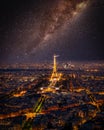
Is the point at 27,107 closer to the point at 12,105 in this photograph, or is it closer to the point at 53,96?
the point at 12,105

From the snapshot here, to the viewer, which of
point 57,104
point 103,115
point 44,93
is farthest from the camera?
point 44,93

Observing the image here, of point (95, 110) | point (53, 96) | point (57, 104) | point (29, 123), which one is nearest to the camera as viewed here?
point (29, 123)

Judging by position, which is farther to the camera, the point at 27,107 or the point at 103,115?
the point at 27,107

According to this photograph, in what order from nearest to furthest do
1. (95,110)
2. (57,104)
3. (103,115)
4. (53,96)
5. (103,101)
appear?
(103,115), (95,110), (57,104), (103,101), (53,96)

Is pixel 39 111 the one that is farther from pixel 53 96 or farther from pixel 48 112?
pixel 53 96

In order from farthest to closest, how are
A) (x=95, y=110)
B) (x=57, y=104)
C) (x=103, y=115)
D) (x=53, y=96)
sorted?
(x=53, y=96) → (x=57, y=104) → (x=95, y=110) → (x=103, y=115)

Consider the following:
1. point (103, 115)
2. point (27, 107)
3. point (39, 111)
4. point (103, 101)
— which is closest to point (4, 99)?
point (27, 107)

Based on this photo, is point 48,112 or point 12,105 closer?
point 48,112

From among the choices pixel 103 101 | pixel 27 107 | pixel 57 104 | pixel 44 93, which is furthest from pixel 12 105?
pixel 103 101

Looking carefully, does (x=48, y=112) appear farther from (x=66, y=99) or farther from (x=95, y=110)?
(x=66, y=99)
